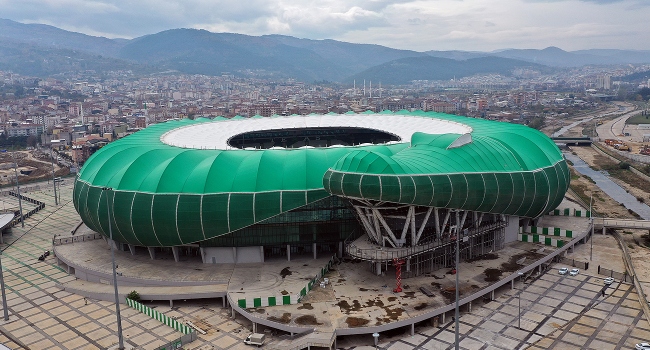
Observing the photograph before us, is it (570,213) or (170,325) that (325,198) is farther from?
(570,213)

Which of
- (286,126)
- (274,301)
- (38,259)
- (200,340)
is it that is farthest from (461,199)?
(38,259)

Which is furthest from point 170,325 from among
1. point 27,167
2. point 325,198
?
point 27,167

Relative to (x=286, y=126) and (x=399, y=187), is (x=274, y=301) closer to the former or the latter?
(x=399, y=187)

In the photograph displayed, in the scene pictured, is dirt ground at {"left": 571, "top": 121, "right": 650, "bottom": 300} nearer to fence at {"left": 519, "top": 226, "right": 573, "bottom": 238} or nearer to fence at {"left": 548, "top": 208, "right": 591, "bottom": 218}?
fence at {"left": 548, "top": 208, "right": 591, "bottom": 218}

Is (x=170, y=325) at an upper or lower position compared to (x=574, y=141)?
lower

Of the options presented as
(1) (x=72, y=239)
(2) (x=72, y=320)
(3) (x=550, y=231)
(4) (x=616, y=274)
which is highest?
(3) (x=550, y=231)
